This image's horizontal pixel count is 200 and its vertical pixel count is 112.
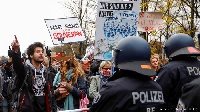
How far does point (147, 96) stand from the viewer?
366cm

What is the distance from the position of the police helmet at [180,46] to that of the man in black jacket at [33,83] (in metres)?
2.13

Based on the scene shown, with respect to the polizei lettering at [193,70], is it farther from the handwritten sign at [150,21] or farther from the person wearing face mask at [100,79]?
the handwritten sign at [150,21]

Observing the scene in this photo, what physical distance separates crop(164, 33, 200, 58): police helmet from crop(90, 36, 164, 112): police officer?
1.41 meters

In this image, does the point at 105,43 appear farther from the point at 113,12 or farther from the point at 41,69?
the point at 41,69

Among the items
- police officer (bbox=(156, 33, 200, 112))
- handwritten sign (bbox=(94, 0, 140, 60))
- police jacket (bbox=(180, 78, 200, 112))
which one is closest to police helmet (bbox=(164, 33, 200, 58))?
police officer (bbox=(156, 33, 200, 112))

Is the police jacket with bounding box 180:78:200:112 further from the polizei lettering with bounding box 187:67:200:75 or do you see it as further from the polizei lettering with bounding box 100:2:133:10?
the polizei lettering with bounding box 100:2:133:10

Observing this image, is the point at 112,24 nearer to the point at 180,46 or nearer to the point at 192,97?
the point at 180,46

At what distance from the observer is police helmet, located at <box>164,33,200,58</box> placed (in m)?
5.25

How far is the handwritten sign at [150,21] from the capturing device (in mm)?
11992

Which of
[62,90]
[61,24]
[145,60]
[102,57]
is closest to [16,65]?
[62,90]

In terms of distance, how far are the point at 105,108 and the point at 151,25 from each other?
28.6ft

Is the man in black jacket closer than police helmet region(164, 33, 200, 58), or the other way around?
police helmet region(164, 33, 200, 58)

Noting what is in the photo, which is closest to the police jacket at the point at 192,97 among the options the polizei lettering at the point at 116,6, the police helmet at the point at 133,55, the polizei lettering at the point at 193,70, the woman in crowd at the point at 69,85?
the police helmet at the point at 133,55

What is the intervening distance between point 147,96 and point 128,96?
0.21m
